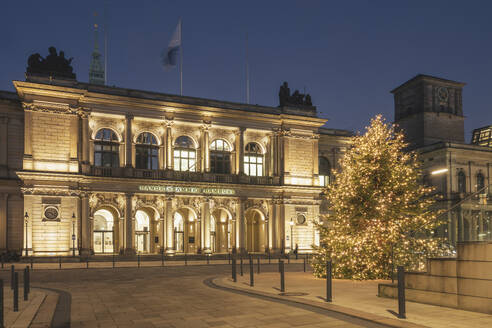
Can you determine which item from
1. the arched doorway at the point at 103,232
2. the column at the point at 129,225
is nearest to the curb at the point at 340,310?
the column at the point at 129,225

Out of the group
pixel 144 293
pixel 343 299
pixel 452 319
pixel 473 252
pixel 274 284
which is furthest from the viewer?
pixel 274 284

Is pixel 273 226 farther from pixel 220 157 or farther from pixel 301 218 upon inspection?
pixel 220 157

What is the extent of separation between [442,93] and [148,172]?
48.9 meters

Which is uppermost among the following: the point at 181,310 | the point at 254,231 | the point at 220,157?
the point at 220,157

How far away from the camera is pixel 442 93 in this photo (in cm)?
7156

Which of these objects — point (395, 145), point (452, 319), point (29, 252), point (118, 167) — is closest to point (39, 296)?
point (452, 319)

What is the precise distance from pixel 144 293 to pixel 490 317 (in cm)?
1157

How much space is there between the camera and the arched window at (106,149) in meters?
45.4

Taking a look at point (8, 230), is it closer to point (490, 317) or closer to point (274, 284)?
point (274, 284)

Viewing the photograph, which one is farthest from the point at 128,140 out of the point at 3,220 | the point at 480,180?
the point at 480,180

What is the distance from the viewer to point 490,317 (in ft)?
37.2

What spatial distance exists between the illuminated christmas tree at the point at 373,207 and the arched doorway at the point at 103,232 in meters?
29.8

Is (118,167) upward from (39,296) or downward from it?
Result: upward

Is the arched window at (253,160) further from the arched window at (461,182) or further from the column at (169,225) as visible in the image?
the arched window at (461,182)
